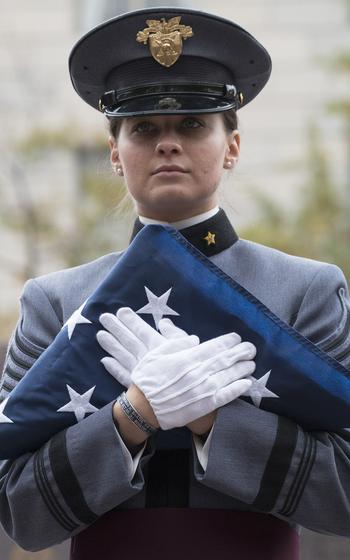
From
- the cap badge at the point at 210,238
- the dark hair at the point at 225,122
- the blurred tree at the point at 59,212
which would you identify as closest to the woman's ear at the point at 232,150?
the dark hair at the point at 225,122

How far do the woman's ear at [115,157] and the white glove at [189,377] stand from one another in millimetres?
549

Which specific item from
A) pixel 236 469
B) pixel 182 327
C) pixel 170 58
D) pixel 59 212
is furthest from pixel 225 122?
pixel 59 212

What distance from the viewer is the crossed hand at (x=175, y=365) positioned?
2.63 meters

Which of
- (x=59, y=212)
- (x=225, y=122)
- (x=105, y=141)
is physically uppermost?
(x=225, y=122)

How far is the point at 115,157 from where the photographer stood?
3.05m

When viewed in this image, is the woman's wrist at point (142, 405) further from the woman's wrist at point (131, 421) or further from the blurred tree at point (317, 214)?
the blurred tree at point (317, 214)

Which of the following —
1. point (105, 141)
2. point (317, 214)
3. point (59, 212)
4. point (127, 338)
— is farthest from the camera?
point (105, 141)

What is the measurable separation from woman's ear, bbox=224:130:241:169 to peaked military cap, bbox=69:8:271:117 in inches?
3.0

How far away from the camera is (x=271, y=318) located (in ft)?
8.99

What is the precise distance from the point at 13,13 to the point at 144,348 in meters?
11.0

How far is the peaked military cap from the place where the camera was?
292 cm

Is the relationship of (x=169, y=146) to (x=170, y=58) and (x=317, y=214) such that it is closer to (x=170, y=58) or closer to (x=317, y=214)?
(x=170, y=58)

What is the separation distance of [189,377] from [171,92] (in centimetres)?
70

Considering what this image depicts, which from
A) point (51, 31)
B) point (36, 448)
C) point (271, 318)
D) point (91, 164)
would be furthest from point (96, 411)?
point (51, 31)
